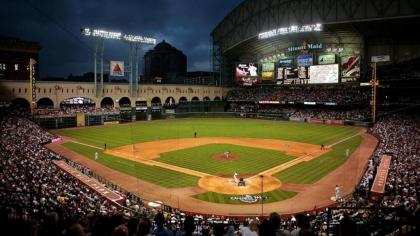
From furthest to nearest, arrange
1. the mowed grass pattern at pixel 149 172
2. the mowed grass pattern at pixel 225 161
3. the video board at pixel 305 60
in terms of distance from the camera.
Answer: the video board at pixel 305 60 < the mowed grass pattern at pixel 225 161 < the mowed grass pattern at pixel 149 172

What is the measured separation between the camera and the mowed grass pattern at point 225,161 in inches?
1235

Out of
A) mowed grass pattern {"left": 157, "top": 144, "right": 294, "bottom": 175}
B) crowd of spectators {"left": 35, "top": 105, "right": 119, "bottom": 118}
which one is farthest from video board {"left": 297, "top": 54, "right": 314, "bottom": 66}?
crowd of spectators {"left": 35, "top": 105, "right": 119, "bottom": 118}

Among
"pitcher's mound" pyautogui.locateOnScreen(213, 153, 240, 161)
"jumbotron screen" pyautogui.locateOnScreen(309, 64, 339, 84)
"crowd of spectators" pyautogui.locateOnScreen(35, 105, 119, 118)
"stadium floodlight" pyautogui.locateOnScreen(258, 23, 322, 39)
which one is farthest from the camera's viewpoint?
"jumbotron screen" pyautogui.locateOnScreen(309, 64, 339, 84)

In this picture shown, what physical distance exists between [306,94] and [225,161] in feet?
171

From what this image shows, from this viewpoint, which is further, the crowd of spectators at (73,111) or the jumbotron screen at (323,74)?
the jumbotron screen at (323,74)

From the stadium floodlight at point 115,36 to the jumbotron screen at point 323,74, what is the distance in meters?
36.0

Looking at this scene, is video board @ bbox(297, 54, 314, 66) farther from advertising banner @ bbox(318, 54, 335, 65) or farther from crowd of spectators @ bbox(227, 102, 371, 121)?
crowd of spectators @ bbox(227, 102, 371, 121)

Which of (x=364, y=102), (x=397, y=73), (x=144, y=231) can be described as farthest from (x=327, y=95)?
(x=144, y=231)

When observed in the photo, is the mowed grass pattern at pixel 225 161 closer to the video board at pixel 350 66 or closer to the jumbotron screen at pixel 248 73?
the video board at pixel 350 66

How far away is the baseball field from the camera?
82.5 feet

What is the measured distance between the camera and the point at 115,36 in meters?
67.6

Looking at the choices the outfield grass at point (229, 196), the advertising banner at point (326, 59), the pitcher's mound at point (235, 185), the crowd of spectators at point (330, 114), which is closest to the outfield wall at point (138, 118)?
the crowd of spectators at point (330, 114)

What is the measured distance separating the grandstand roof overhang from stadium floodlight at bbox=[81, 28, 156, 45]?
25469 millimetres

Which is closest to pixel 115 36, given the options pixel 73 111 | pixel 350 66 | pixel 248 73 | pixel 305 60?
pixel 73 111
